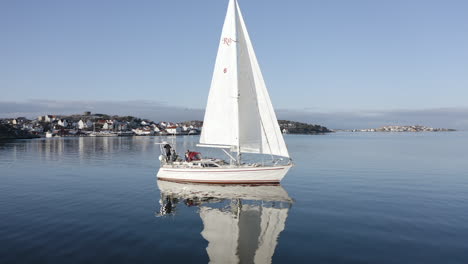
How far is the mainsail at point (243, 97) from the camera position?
88.4 feet

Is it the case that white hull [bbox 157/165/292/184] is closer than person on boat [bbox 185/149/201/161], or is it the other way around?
white hull [bbox 157/165/292/184]

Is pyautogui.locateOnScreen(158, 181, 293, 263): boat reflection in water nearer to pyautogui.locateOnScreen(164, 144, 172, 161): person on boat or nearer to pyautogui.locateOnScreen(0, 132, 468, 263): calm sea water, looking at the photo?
pyautogui.locateOnScreen(0, 132, 468, 263): calm sea water

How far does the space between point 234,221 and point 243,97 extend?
43.2 ft

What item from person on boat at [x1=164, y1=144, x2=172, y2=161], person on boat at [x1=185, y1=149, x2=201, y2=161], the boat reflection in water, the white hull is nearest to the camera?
the boat reflection in water

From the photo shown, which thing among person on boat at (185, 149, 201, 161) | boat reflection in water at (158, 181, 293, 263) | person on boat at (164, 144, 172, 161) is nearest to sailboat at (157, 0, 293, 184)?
boat reflection in water at (158, 181, 293, 263)

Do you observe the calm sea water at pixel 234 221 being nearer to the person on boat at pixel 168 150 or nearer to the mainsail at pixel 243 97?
the person on boat at pixel 168 150

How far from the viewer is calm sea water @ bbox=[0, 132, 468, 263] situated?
12.4 m

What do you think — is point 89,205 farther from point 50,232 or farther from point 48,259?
point 48,259

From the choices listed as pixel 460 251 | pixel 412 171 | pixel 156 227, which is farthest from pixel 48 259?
pixel 412 171

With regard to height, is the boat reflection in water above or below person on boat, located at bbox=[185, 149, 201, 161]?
below

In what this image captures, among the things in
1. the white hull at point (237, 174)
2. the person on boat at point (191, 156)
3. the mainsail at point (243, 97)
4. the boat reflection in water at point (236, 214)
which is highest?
the mainsail at point (243, 97)

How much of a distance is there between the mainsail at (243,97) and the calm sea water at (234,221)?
4.38 metres

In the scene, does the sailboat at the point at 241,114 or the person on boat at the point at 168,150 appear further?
the person on boat at the point at 168,150

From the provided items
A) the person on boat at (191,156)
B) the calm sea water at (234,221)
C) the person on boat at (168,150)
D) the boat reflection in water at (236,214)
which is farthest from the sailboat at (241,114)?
the person on boat at (168,150)
